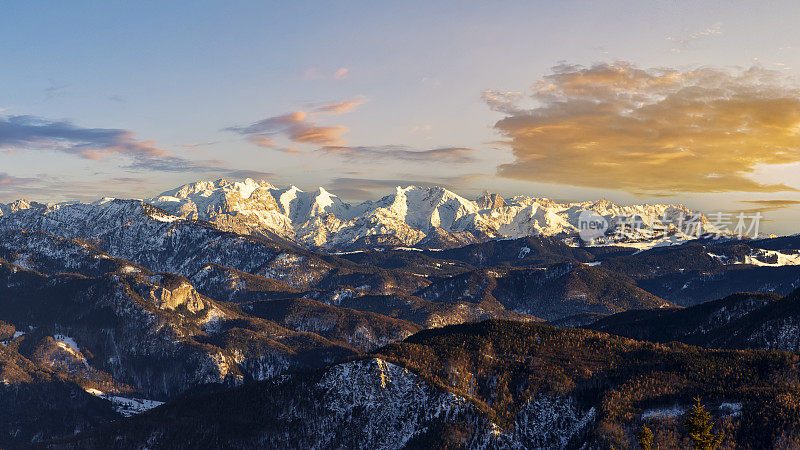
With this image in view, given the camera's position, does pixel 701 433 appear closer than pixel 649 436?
Yes
